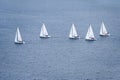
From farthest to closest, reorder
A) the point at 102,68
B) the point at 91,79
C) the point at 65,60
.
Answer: the point at 65,60, the point at 102,68, the point at 91,79

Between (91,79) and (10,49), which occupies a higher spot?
(10,49)

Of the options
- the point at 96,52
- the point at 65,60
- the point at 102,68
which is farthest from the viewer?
the point at 96,52

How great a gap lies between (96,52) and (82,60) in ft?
55.8

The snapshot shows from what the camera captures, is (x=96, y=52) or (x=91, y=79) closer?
(x=91, y=79)

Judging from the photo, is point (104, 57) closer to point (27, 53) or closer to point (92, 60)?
point (92, 60)

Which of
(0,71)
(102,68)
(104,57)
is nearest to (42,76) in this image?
(0,71)

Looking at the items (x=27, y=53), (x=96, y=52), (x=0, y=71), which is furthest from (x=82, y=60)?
(x=0, y=71)

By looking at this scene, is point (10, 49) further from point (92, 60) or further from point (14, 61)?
point (92, 60)

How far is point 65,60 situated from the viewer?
601 feet

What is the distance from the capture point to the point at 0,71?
539 ft

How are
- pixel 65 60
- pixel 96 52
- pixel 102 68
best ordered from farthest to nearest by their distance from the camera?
pixel 96 52 → pixel 65 60 → pixel 102 68

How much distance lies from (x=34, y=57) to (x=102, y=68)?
3602 cm

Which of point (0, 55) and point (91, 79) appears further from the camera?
point (0, 55)

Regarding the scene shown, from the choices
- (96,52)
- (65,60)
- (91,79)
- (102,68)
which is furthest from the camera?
(96,52)
